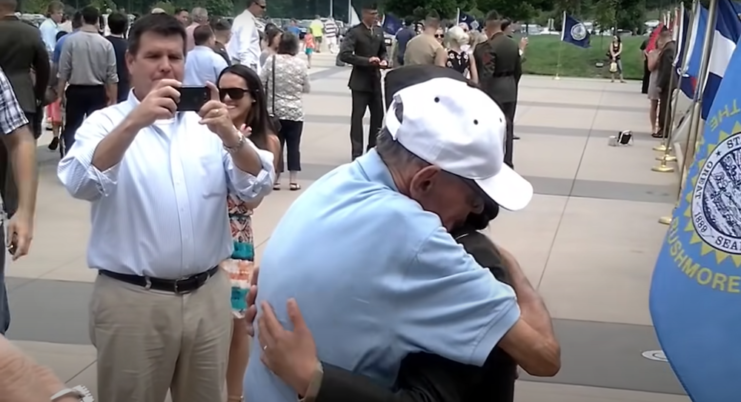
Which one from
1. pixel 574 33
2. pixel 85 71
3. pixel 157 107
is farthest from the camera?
pixel 574 33

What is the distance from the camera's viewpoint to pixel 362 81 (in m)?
11.6

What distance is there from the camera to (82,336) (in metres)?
5.77

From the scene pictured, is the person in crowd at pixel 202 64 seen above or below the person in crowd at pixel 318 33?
above

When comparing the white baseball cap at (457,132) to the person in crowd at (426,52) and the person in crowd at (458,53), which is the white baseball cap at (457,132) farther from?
the person in crowd at (458,53)

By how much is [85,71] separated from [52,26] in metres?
6.63

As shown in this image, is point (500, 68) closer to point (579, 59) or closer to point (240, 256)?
point (240, 256)

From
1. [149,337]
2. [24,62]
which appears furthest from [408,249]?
[24,62]

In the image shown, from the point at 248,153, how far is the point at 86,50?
757 cm

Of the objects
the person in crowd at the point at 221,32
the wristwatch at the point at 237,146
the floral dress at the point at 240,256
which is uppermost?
the wristwatch at the point at 237,146

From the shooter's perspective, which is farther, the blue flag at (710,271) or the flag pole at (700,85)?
the flag pole at (700,85)

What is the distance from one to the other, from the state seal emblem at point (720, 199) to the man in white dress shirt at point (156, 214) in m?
1.47

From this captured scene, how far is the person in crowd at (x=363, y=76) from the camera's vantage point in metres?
11.5

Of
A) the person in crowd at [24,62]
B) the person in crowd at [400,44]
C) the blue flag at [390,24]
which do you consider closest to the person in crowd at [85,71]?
the person in crowd at [24,62]

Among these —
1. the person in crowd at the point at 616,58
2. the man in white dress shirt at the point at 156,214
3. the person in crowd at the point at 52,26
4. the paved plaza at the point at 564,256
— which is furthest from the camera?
the person in crowd at the point at 616,58
